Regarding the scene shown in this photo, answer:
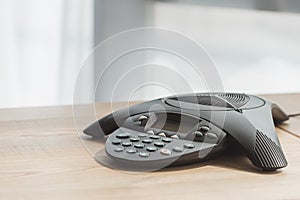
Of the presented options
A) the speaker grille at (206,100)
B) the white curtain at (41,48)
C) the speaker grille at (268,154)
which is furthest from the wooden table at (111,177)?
the white curtain at (41,48)

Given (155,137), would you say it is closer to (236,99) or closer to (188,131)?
(188,131)

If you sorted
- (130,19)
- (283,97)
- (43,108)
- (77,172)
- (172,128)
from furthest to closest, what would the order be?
(130,19) → (283,97) → (43,108) → (172,128) → (77,172)

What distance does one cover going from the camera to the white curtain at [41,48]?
1779 millimetres

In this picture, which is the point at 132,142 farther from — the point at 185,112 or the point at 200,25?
the point at 200,25

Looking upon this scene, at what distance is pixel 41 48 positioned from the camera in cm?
180

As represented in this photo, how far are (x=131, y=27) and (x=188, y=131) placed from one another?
1167 mm

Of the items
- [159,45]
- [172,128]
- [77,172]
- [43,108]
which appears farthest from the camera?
[159,45]

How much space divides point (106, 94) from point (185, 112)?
1.20 feet

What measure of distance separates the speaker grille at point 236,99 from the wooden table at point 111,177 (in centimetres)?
9

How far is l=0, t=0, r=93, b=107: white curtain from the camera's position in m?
1.78

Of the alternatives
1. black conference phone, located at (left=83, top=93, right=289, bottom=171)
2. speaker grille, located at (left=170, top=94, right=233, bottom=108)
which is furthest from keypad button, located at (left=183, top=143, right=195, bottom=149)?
speaker grille, located at (left=170, top=94, right=233, bottom=108)

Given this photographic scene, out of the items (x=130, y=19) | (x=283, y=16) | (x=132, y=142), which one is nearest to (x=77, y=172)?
(x=132, y=142)

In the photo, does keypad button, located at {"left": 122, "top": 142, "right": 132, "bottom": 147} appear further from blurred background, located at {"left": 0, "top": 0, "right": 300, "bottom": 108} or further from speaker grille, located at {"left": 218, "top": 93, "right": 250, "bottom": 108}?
blurred background, located at {"left": 0, "top": 0, "right": 300, "bottom": 108}

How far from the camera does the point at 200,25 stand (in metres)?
1.88
